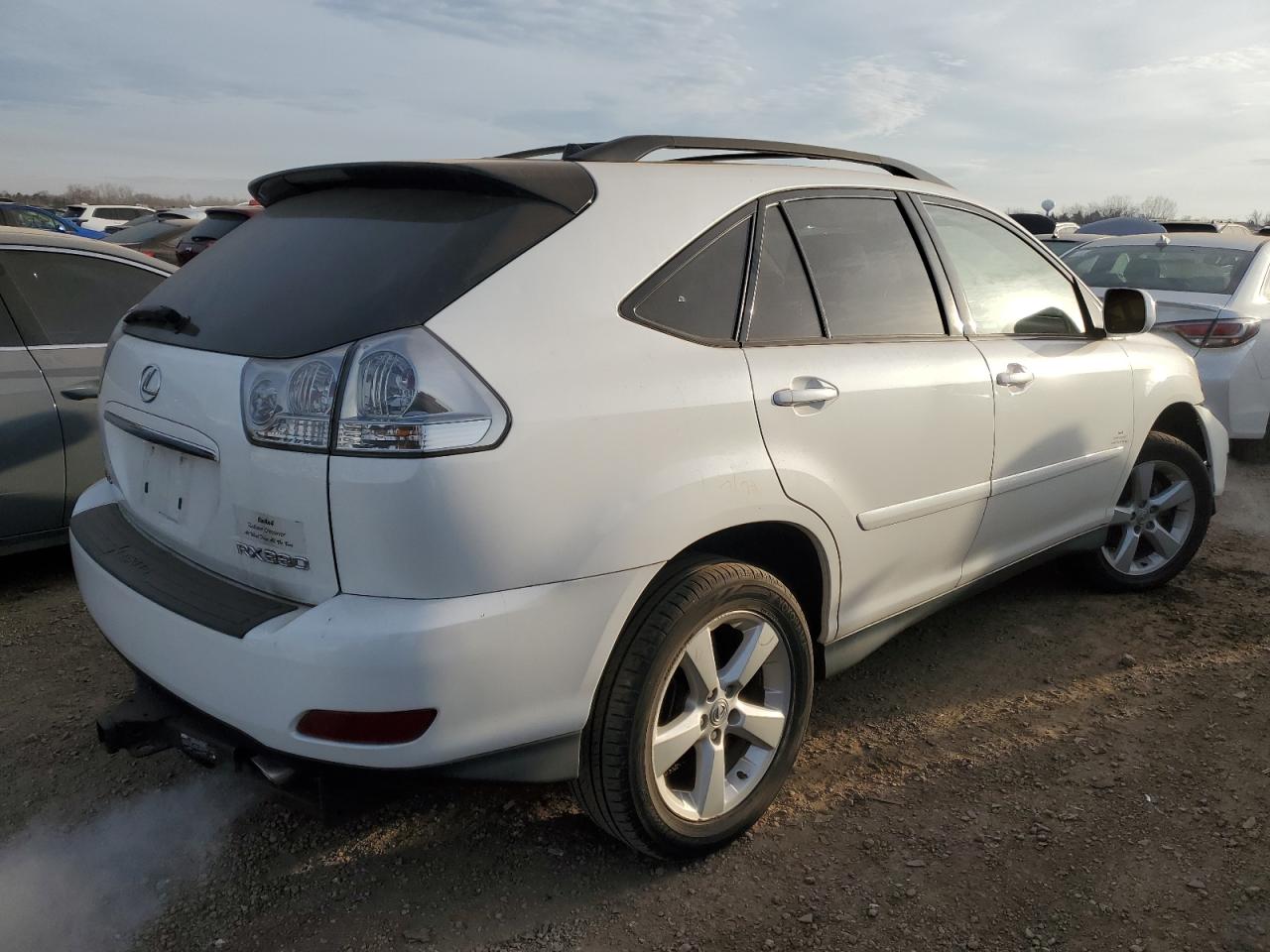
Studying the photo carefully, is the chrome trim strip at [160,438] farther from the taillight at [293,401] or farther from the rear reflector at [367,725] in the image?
the rear reflector at [367,725]

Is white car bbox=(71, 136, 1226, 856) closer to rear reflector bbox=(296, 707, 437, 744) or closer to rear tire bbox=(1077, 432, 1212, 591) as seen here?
rear reflector bbox=(296, 707, 437, 744)

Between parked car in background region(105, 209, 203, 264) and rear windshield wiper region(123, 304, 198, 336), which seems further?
parked car in background region(105, 209, 203, 264)

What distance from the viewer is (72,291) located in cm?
408

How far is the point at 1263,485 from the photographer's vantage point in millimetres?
5965

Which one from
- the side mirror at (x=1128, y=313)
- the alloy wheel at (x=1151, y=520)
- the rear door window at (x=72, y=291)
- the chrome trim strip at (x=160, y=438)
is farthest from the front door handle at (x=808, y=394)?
the rear door window at (x=72, y=291)

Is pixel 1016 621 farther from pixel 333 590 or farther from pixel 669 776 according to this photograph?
pixel 333 590

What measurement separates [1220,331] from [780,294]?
471 cm

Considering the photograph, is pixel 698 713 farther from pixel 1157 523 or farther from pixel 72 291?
pixel 72 291

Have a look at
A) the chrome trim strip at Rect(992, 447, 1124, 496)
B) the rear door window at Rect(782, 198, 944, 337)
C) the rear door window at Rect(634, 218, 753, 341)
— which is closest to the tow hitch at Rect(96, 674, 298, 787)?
the rear door window at Rect(634, 218, 753, 341)

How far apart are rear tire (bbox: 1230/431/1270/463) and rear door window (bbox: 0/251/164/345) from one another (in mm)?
6638

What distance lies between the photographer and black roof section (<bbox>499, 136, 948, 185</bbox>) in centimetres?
240

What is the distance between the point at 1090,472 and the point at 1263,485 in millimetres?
3245

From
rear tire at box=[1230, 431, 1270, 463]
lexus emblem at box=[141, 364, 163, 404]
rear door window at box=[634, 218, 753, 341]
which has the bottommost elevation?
rear tire at box=[1230, 431, 1270, 463]

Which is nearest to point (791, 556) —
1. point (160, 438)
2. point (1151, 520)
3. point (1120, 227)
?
point (160, 438)
